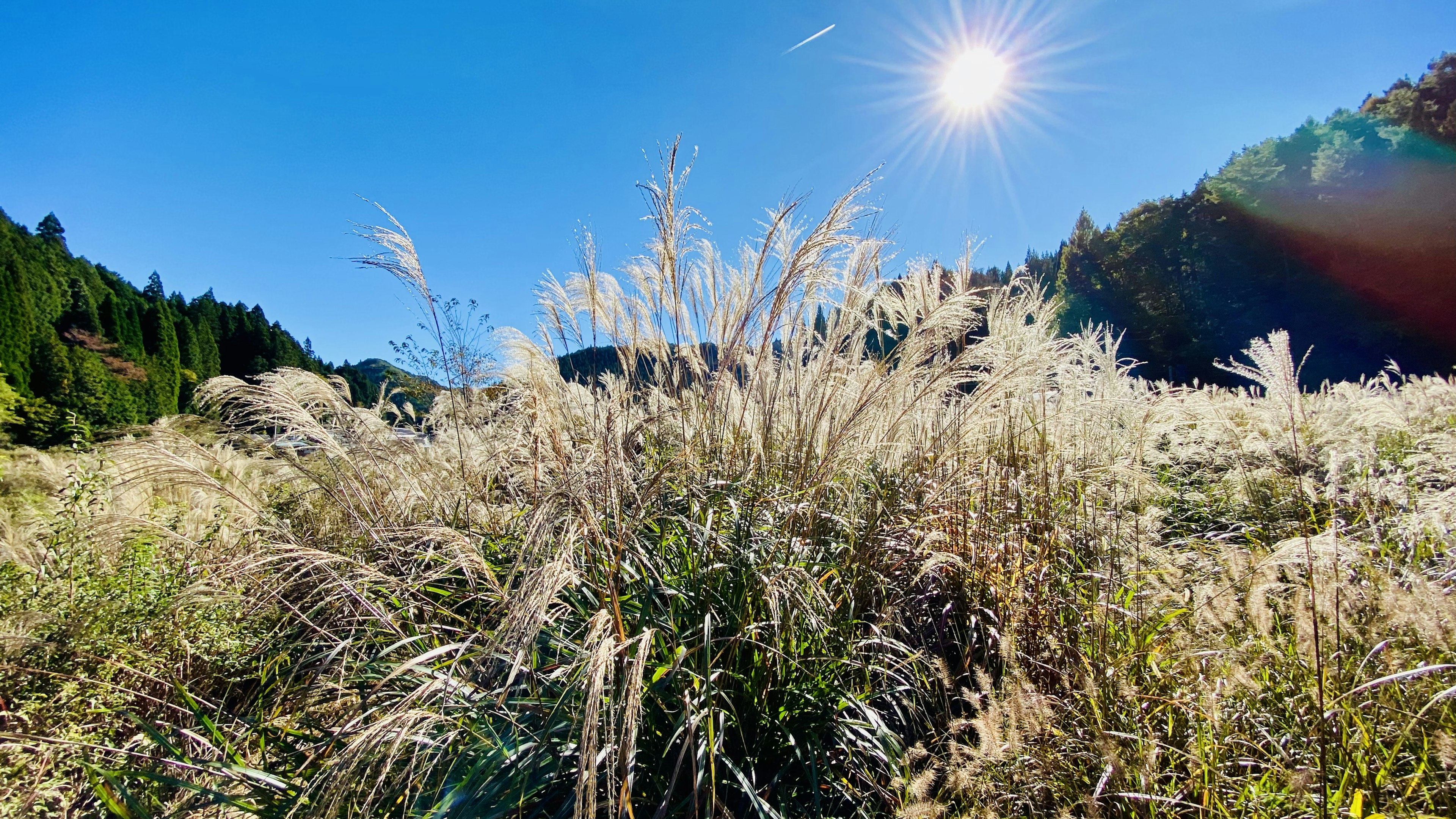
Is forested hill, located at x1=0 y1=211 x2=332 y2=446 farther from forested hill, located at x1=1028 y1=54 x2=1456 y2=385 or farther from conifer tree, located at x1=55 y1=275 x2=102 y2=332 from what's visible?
forested hill, located at x1=1028 y1=54 x2=1456 y2=385

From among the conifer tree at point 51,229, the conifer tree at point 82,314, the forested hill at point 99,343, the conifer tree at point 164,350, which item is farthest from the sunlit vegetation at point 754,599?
the conifer tree at point 51,229

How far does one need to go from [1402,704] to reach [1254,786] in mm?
553

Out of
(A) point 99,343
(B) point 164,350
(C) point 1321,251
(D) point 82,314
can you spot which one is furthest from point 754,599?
(C) point 1321,251

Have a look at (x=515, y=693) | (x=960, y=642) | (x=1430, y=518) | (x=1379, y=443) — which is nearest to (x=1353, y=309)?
(x=1379, y=443)

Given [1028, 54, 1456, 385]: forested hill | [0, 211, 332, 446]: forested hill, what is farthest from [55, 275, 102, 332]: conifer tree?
[1028, 54, 1456, 385]: forested hill

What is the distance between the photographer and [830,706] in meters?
1.85

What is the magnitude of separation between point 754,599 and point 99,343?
23.9m

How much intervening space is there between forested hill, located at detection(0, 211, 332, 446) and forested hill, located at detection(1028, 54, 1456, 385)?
30.6 metres

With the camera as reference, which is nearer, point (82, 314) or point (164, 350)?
point (82, 314)

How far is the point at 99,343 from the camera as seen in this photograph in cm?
1655

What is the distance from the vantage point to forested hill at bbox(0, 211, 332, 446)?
526 inches

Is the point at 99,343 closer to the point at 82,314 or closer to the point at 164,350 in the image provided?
the point at 164,350

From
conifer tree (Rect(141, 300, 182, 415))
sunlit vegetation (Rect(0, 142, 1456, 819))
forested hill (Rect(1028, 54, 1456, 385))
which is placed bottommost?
sunlit vegetation (Rect(0, 142, 1456, 819))

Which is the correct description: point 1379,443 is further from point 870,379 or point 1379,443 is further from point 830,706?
point 830,706
